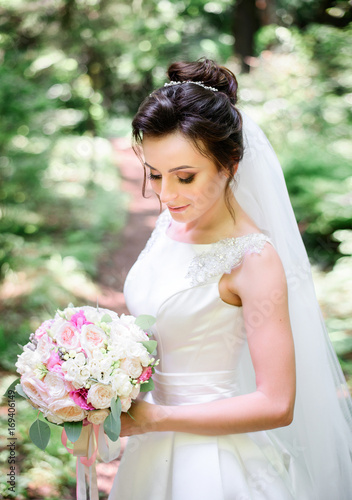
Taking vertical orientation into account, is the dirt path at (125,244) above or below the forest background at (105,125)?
below

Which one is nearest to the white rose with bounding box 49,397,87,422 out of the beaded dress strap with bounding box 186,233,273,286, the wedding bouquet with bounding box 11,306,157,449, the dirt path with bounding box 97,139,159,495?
the wedding bouquet with bounding box 11,306,157,449

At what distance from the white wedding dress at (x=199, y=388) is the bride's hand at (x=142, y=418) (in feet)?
0.61

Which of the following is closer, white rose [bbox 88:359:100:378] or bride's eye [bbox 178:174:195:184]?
white rose [bbox 88:359:100:378]

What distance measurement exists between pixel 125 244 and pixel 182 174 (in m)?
5.97

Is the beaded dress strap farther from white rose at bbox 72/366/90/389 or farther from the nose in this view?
white rose at bbox 72/366/90/389

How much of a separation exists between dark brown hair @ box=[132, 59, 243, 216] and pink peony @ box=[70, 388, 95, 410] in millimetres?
802

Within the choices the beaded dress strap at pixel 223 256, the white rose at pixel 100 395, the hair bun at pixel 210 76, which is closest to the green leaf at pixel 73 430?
the white rose at pixel 100 395

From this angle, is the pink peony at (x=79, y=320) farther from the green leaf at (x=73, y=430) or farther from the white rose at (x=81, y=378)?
the green leaf at (x=73, y=430)

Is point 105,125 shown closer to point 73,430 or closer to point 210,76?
point 210,76

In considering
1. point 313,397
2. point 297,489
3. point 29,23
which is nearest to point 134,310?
point 313,397

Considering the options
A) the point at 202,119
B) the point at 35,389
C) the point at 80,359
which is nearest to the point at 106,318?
the point at 80,359

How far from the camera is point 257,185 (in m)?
1.86

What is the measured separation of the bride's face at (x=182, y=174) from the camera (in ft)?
5.14

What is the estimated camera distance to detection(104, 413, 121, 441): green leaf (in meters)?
1.40
